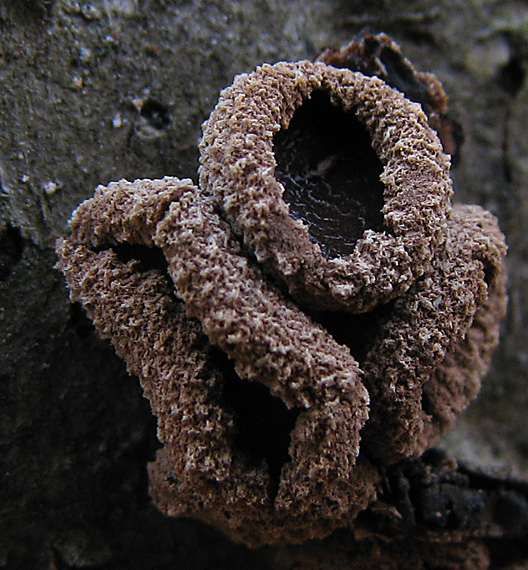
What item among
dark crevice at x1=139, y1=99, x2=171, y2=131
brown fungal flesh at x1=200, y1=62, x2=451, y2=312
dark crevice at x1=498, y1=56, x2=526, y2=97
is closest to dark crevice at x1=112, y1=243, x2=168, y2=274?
brown fungal flesh at x1=200, y1=62, x2=451, y2=312

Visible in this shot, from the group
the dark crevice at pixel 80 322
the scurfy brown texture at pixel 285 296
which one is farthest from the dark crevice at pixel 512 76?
the dark crevice at pixel 80 322

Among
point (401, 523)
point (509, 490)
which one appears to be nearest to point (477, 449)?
point (509, 490)

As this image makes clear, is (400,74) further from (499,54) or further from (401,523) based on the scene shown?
(401,523)

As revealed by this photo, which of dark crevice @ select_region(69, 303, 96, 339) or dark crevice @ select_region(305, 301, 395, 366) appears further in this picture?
dark crevice @ select_region(69, 303, 96, 339)

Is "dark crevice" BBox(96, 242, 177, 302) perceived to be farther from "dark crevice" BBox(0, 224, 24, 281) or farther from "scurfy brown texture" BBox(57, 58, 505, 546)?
"dark crevice" BBox(0, 224, 24, 281)

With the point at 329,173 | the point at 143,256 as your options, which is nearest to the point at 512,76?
the point at 329,173

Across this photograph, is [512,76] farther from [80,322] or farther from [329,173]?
[80,322]

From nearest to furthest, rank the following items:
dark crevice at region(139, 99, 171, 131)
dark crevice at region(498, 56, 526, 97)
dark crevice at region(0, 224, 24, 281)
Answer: dark crevice at region(0, 224, 24, 281)
dark crevice at region(139, 99, 171, 131)
dark crevice at region(498, 56, 526, 97)
